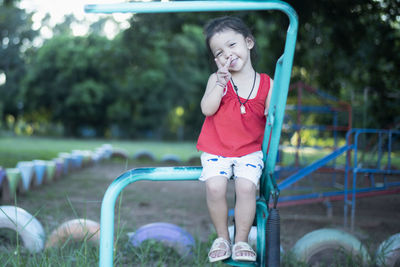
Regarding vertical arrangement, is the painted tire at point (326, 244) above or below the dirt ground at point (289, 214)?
below

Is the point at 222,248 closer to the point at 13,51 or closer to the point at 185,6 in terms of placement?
the point at 185,6

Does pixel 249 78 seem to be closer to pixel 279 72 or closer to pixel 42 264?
pixel 279 72

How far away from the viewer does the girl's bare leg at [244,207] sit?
1.60m

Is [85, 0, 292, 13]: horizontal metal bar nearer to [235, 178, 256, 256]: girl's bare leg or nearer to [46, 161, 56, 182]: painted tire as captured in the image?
[235, 178, 256, 256]: girl's bare leg

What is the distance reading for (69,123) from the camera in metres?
24.7

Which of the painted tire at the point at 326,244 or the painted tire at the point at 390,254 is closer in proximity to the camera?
the painted tire at the point at 390,254

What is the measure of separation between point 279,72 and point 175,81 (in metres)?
21.5

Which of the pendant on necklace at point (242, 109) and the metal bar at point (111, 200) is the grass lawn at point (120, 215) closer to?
the metal bar at point (111, 200)

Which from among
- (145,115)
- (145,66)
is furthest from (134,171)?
(145,115)

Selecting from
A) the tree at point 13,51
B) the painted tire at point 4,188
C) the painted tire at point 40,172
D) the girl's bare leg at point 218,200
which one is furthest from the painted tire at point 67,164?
the tree at point 13,51

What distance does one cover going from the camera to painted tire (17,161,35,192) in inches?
196

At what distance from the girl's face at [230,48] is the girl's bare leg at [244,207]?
1.62 ft

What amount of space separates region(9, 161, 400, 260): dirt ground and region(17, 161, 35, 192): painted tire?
4.5 inches

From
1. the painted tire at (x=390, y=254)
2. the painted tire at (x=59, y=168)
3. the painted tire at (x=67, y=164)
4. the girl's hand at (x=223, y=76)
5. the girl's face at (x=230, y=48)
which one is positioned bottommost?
the painted tire at (x=390, y=254)
